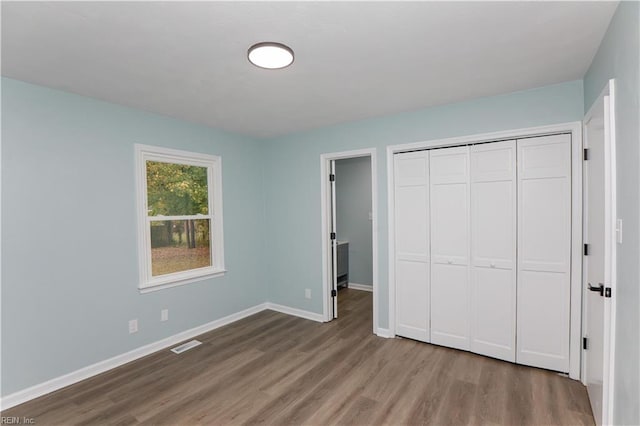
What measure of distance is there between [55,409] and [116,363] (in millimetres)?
653

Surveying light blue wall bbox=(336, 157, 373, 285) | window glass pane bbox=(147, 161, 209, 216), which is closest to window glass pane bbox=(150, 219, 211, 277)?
window glass pane bbox=(147, 161, 209, 216)

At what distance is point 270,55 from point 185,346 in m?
3.05

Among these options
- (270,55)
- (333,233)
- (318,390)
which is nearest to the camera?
(270,55)

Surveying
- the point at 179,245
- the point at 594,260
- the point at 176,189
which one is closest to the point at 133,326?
the point at 179,245

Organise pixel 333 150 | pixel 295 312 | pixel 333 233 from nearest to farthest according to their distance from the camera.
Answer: pixel 333 150, pixel 333 233, pixel 295 312

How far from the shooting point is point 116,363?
3023 mm

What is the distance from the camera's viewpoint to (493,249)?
9.89ft

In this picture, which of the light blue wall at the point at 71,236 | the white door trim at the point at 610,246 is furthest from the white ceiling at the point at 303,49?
the white door trim at the point at 610,246

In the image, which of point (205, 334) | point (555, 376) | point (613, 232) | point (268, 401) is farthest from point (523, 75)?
point (205, 334)

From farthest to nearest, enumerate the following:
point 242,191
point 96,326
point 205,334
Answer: point 242,191 < point 205,334 < point 96,326

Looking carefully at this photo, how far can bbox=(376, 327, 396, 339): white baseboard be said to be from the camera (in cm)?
360

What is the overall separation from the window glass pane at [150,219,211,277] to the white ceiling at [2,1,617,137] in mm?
1352

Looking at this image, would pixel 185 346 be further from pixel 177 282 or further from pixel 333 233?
pixel 333 233

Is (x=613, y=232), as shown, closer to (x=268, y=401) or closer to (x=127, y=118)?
(x=268, y=401)
